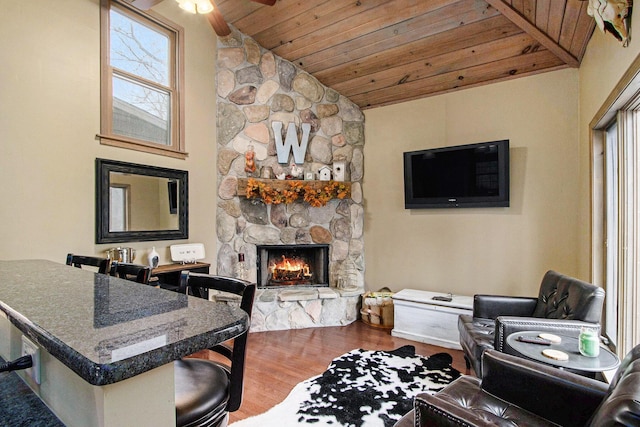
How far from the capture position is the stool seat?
3.32ft

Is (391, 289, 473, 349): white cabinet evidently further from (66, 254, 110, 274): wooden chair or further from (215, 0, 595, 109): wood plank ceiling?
(66, 254, 110, 274): wooden chair

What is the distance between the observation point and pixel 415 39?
3.48 metres

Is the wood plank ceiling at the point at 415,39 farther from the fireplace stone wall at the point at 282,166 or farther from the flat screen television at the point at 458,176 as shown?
the flat screen television at the point at 458,176

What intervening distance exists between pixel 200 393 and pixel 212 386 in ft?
0.18

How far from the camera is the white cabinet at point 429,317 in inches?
137

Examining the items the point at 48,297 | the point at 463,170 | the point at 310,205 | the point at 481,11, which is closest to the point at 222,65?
the point at 310,205

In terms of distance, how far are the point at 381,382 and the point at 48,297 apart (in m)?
2.37

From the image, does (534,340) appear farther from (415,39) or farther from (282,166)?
(282,166)

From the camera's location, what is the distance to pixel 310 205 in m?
4.43

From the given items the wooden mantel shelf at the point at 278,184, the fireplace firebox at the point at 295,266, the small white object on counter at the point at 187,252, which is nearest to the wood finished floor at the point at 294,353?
the fireplace firebox at the point at 295,266

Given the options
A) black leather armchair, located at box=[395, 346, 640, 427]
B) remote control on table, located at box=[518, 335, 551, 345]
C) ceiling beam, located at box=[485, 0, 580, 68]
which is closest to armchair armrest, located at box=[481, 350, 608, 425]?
black leather armchair, located at box=[395, 346, 640, 427]

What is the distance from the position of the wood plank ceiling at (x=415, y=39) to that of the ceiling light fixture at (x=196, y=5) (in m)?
1.28

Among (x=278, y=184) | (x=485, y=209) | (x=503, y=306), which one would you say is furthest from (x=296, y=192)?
(x=503, y=306)

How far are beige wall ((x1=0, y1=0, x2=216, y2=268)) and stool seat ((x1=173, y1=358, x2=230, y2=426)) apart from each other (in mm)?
2243
